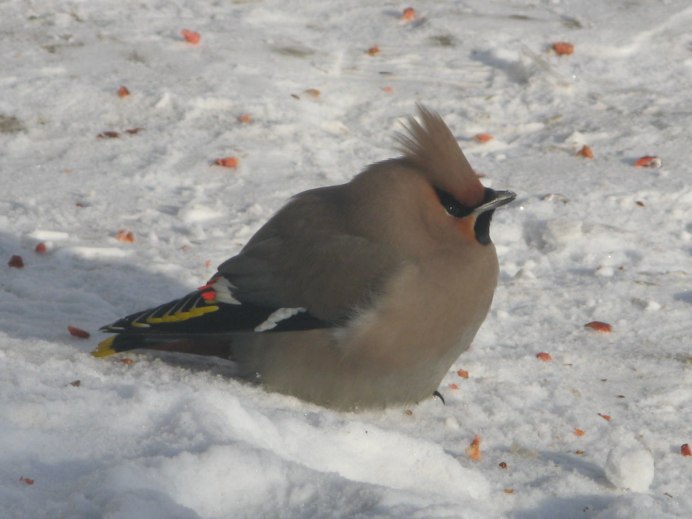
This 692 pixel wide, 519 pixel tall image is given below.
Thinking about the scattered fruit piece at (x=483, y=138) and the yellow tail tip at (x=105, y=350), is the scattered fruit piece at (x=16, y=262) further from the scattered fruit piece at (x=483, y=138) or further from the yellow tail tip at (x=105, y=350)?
the scattered fruit piece at (x=483, y=138)

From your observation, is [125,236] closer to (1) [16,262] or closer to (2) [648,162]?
(1) [16,262]

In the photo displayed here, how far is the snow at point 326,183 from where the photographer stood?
296 centimetres

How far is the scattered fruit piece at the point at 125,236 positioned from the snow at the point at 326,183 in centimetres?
3

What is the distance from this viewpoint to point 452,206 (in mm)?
3775

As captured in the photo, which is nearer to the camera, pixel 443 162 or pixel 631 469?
pixel 631 469

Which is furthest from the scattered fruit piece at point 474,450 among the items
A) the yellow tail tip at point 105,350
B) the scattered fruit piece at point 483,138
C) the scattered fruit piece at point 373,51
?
the scattered fruit piece at point 373,51

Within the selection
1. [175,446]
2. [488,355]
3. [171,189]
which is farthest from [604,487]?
[171,189]

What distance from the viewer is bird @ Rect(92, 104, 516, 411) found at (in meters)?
3.69

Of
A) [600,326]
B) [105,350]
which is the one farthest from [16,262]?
[600,326]

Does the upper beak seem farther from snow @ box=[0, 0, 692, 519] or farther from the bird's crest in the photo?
snow @ box=[0, 0, 692, 519]

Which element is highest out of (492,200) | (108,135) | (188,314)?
(492,200)

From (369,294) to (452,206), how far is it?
0.38 m

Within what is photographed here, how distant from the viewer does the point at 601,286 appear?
186 inches

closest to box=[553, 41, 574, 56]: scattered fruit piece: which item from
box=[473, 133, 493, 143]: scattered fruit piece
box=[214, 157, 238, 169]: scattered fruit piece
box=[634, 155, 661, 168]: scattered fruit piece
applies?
box=[473, 133, 493, 143]: scattered fruit piece
